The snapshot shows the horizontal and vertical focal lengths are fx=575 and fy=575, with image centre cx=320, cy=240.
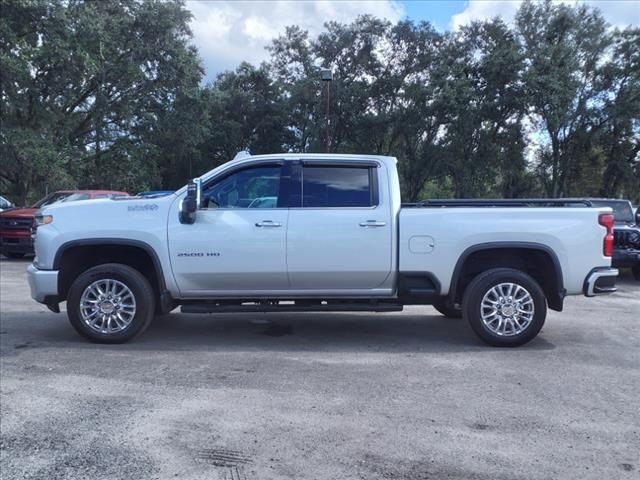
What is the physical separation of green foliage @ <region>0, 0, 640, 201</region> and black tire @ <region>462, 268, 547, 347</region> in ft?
64.7

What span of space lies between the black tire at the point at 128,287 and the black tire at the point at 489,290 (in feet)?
11.0

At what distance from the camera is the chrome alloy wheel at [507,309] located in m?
6.03

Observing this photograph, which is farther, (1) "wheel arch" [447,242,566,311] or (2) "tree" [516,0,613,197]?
(2) "tree" [516,0,613,197]

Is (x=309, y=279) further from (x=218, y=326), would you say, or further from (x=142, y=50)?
(x=142, y=50)

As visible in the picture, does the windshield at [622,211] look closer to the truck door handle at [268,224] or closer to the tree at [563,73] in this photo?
the truck door handle at [268,224]

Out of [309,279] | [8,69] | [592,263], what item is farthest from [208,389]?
[8,69]

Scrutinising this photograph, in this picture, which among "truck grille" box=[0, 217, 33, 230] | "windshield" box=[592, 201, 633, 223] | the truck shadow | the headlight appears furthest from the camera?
"truck grille" box=[0, 217, 33, 230]

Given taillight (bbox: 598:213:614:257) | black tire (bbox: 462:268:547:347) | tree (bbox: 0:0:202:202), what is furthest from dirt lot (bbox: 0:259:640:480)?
tree (bbox: 0:0:202:202)

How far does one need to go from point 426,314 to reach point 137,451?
17.0ft

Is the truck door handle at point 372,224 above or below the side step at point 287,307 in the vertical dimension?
above

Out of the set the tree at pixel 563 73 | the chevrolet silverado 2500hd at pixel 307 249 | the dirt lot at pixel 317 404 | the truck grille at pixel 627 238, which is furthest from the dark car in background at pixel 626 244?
the tree at pixel 563 73

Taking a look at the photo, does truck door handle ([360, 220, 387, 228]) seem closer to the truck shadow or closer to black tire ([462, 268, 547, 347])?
black tire ([462, 268, 547, 347])

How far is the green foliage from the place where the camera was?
2267cm

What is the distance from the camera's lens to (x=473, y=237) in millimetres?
5973
